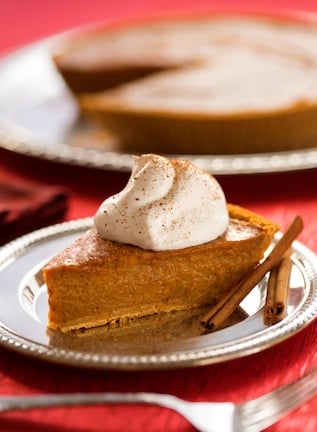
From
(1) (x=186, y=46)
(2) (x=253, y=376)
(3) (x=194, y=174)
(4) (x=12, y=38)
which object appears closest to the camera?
(2) (x=253, y=376)

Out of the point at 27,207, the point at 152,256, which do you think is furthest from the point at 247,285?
the point at 27,207

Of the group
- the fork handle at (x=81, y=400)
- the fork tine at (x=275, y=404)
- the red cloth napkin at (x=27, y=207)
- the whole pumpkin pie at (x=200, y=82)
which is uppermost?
the whole pumpkin pie at (x=200, y=82)

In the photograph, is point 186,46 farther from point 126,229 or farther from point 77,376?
point 77,376

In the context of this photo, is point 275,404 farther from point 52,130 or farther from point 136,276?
point 52,130

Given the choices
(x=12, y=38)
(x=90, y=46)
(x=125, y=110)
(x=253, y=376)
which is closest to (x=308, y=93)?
(x=125, y=110)

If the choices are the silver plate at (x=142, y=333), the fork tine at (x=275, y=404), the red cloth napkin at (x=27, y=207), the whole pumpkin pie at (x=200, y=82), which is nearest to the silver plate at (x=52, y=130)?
the whole pumpkin pie at (x=200, y=82)

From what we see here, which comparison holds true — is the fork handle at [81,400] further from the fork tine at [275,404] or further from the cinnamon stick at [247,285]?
the cinnamon stick at [247,285]

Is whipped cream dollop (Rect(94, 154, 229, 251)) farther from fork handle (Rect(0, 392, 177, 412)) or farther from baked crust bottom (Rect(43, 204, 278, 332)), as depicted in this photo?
fork handle (Rect(0, 392, 177, 412))
